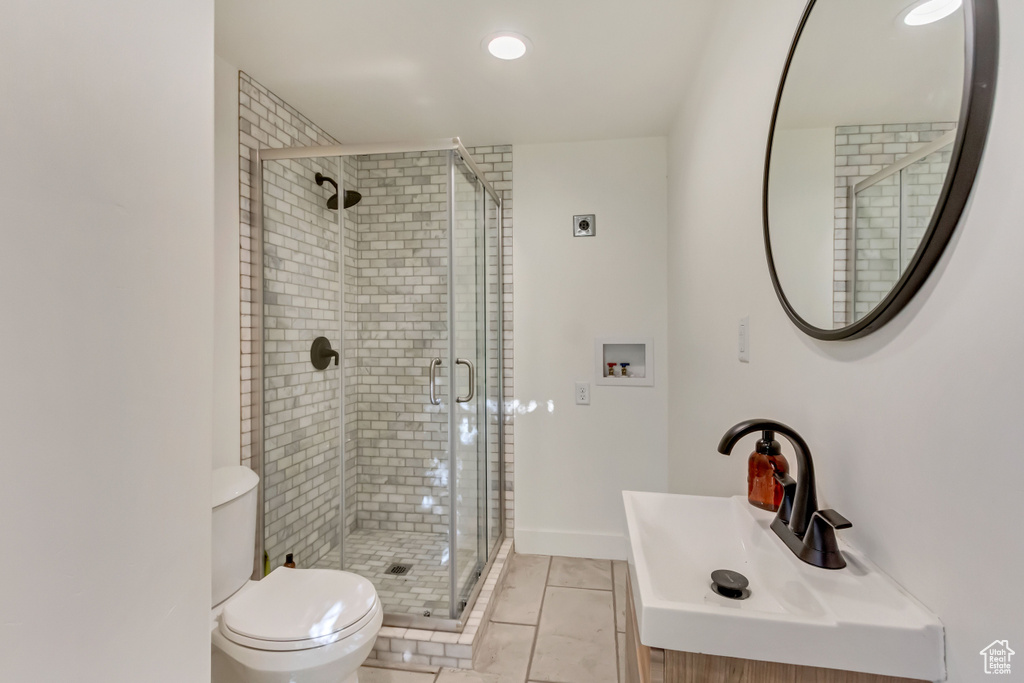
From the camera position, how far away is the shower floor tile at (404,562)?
2076 mm

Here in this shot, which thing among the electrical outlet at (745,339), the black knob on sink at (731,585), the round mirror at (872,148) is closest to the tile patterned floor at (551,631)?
the black knob on sink at (731,585)

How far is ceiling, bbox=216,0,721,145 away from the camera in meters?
1.71

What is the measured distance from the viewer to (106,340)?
65 centimetres

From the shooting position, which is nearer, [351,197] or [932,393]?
[932,393]

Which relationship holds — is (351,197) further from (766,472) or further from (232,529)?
(766,472)

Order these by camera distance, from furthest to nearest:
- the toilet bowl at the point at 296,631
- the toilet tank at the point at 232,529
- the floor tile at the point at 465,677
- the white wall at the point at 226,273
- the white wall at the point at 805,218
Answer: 1. the white wall at the point at 226,273
2. the floor tile at the point at 465,677
3. the toilet tank at the point at 232,529
4. the toilet bowl at the point at 296,631
5. the white wall at the point at 805,218

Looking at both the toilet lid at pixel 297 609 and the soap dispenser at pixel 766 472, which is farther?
the toilet lid at pixel 297 609

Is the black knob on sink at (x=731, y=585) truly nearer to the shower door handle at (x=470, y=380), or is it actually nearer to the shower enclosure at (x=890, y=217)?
the shower enclosure at (x=890, y=217)

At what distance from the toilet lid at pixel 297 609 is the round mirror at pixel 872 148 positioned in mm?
1535

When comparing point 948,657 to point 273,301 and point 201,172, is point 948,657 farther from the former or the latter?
point 273,301

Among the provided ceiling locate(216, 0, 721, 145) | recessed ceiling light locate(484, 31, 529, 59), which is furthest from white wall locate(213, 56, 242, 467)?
recessed ceiling light locate(484, 31, 529, 59)

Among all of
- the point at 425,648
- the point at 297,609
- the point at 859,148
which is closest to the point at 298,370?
the point at 297,609

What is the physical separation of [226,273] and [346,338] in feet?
1.81

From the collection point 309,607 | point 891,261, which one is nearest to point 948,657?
point 891,261
